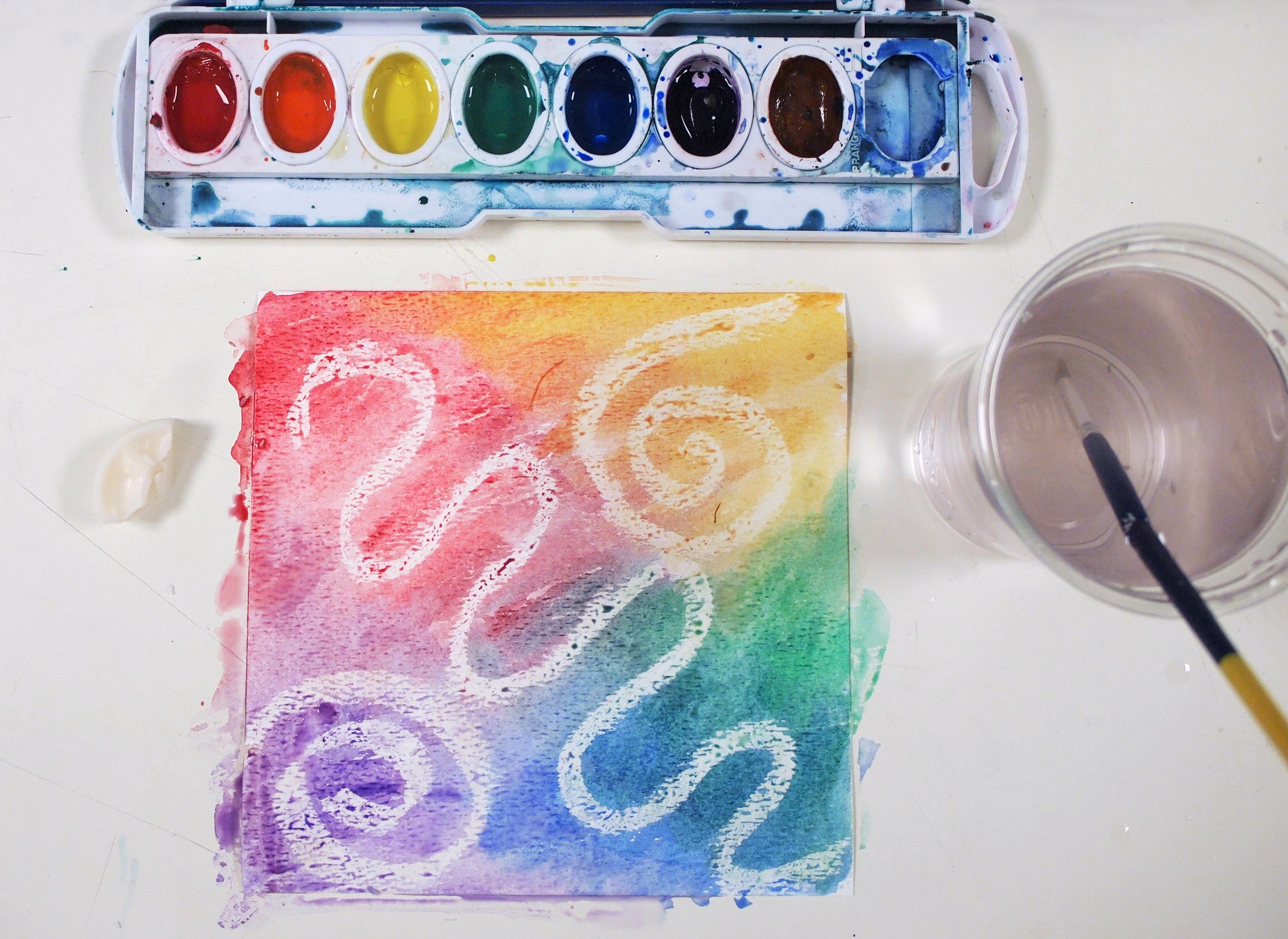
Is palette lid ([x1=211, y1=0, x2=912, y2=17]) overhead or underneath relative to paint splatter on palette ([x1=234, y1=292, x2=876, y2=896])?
overhead

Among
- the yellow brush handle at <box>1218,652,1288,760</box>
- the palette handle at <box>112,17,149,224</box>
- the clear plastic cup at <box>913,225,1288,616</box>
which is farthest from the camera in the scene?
the palette handle at <box>112,17,149,224</box>

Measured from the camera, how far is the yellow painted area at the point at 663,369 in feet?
2.20

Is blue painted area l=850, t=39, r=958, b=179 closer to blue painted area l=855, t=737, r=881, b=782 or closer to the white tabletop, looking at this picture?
the white tabletop

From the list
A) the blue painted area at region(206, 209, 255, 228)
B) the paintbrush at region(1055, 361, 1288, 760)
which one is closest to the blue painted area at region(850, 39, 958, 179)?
the paintbrush at region(1055, 361, 1288, 760)

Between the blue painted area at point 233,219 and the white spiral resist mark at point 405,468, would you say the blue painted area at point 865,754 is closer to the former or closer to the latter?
the white spiral resist mark at point 405,468

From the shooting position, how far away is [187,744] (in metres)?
0.67

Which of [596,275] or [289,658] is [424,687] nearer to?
[289,658]

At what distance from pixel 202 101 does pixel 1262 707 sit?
0.77 meters

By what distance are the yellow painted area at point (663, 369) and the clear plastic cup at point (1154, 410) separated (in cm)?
10

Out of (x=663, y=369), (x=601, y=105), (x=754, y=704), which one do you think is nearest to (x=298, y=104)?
(x=601, y=105)

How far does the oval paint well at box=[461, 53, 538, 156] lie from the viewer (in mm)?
672

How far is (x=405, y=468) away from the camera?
669 millimetres

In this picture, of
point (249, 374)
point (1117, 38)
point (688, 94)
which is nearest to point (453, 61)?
point (688, 94)

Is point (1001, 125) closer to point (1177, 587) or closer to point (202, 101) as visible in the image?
point (1177, 587)
